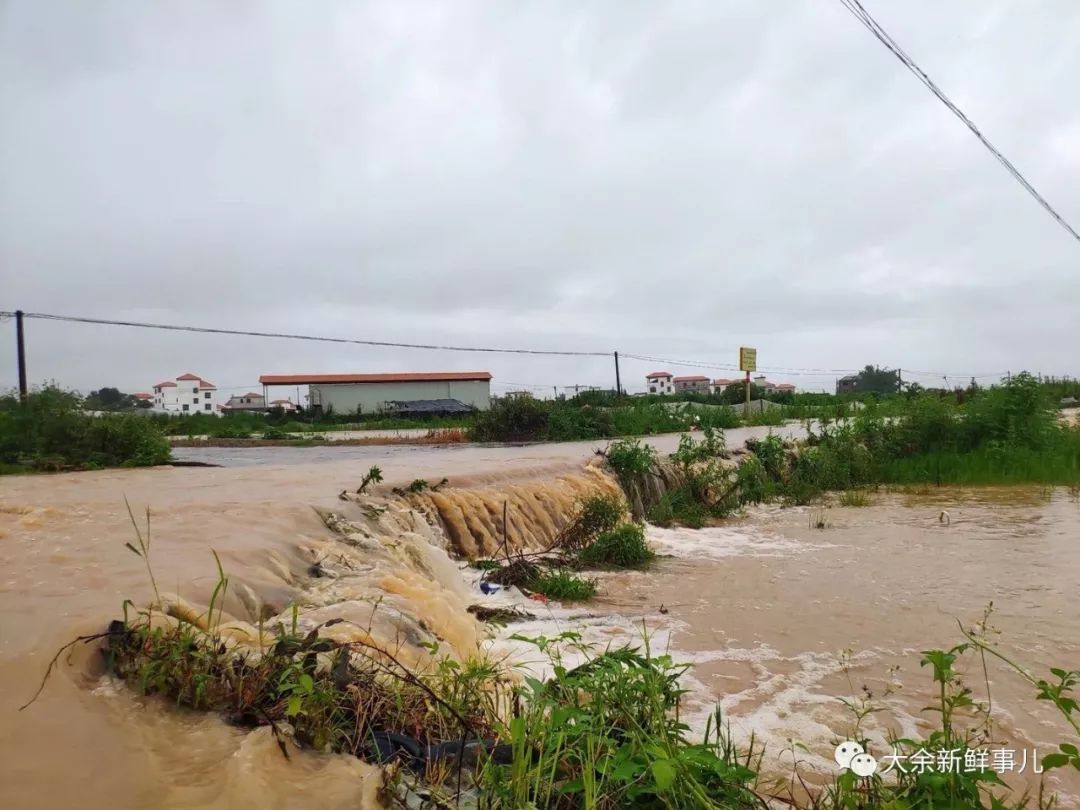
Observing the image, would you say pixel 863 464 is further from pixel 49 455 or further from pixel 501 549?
pixel 49 455

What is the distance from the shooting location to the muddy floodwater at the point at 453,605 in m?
2.51

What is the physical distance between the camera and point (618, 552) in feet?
25.2

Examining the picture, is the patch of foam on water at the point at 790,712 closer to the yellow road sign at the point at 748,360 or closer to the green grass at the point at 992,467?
the green grass at the point at 992,467

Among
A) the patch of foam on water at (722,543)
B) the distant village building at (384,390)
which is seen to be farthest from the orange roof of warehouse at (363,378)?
the patch of foam on water at (722,543)

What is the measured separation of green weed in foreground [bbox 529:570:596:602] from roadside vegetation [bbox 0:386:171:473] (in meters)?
9.00

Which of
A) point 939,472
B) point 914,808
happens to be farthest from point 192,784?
point 939,472

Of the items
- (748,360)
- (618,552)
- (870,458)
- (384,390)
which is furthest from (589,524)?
(384,390)

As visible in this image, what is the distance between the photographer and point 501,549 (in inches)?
303

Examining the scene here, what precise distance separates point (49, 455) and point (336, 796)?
11990 mm

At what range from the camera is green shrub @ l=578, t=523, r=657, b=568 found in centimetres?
766

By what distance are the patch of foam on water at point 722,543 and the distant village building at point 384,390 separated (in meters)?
26.4

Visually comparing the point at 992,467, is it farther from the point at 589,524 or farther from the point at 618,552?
the point at 618,552

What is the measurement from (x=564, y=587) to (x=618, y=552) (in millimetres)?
1512

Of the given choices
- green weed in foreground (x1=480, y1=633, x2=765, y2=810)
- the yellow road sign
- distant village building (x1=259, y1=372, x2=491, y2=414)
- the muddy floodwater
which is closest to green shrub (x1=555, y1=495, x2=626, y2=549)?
the muddy floodwater
